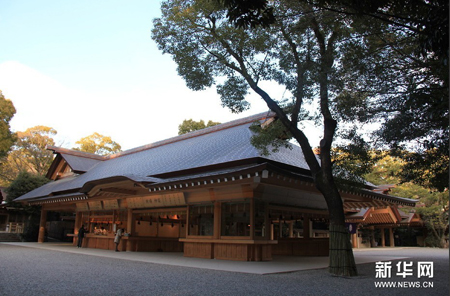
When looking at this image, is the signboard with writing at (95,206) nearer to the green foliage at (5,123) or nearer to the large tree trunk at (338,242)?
the green foliage at (5,123)

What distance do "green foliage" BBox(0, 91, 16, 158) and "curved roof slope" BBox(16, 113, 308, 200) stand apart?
12.9ft

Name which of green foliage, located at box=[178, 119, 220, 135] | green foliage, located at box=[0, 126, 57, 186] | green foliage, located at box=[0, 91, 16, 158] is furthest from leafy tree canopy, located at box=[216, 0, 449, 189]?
green foliage, located at box=[0, 126, 57, 186]

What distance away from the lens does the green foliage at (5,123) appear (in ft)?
72.0

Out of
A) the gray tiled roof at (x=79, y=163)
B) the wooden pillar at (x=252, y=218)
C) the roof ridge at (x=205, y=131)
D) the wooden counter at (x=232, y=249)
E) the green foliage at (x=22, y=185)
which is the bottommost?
the wooden counter at (x=232, y=249)

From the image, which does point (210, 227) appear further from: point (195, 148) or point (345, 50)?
point (345, 50)

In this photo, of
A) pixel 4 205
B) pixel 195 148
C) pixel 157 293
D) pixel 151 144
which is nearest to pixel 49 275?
pixel 157 293

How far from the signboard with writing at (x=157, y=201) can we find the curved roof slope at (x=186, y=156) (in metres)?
1.06

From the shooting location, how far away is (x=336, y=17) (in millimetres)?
8367

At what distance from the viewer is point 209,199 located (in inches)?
535

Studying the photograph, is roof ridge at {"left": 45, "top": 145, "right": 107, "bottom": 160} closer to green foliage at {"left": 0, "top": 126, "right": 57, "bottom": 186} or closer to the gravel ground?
green foliage at {"left": 0, "top": 126, "right": 57, "bottom": 186}

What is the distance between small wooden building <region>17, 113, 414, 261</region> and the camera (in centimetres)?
1257

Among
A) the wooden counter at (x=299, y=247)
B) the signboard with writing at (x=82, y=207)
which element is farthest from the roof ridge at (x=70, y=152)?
the wooden counter at (x=299, y=247)

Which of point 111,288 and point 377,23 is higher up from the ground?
point 377,23

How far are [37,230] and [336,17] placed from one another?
26.1 m
